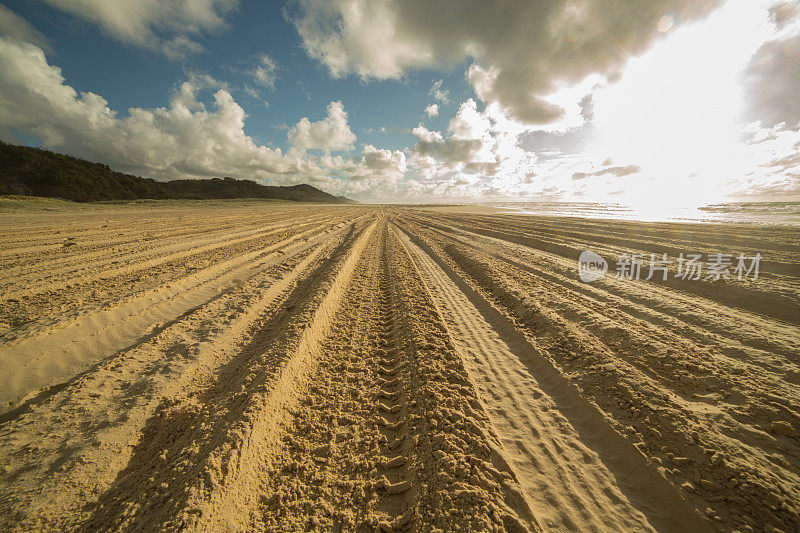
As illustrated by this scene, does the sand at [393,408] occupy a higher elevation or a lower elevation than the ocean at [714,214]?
lower

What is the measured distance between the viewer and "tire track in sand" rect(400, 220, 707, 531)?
6.64ft

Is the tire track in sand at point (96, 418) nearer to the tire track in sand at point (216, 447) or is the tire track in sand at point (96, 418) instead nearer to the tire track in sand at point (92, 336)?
the tire track in sand at point (216, 447)

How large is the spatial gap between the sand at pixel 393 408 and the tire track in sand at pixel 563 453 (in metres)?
0.02

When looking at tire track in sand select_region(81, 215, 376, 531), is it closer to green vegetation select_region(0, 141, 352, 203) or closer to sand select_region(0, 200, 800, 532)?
sand select_region(0, 200, 800, 532)

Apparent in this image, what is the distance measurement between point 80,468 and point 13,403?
1.58 m

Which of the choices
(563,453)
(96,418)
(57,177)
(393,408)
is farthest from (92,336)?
(57,177)

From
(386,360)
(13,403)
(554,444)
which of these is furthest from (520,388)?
(13,403)

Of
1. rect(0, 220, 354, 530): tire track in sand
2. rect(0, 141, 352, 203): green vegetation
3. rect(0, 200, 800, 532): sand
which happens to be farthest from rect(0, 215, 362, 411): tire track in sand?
rect(0, 141, 352, 203): green vegetation

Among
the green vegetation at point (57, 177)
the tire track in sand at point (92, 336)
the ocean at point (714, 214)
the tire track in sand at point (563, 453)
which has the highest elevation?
the green vegetation at point (57, 177)

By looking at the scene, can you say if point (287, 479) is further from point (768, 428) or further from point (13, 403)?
point (768, 428)

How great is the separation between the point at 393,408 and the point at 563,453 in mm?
1660

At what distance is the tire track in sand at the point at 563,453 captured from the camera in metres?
2.03

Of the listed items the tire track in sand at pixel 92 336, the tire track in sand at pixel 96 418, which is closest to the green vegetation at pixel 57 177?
the tire track in sand at pixel 92 336

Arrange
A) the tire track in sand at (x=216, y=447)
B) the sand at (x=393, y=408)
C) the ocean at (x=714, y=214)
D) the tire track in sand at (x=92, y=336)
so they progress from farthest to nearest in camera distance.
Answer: the ocean at (x=714, y=214)
the tire track in sand at (x=92, y=336)
the sand at (x=393, y=408)
the tire track in sand at (x=216, y=447)
